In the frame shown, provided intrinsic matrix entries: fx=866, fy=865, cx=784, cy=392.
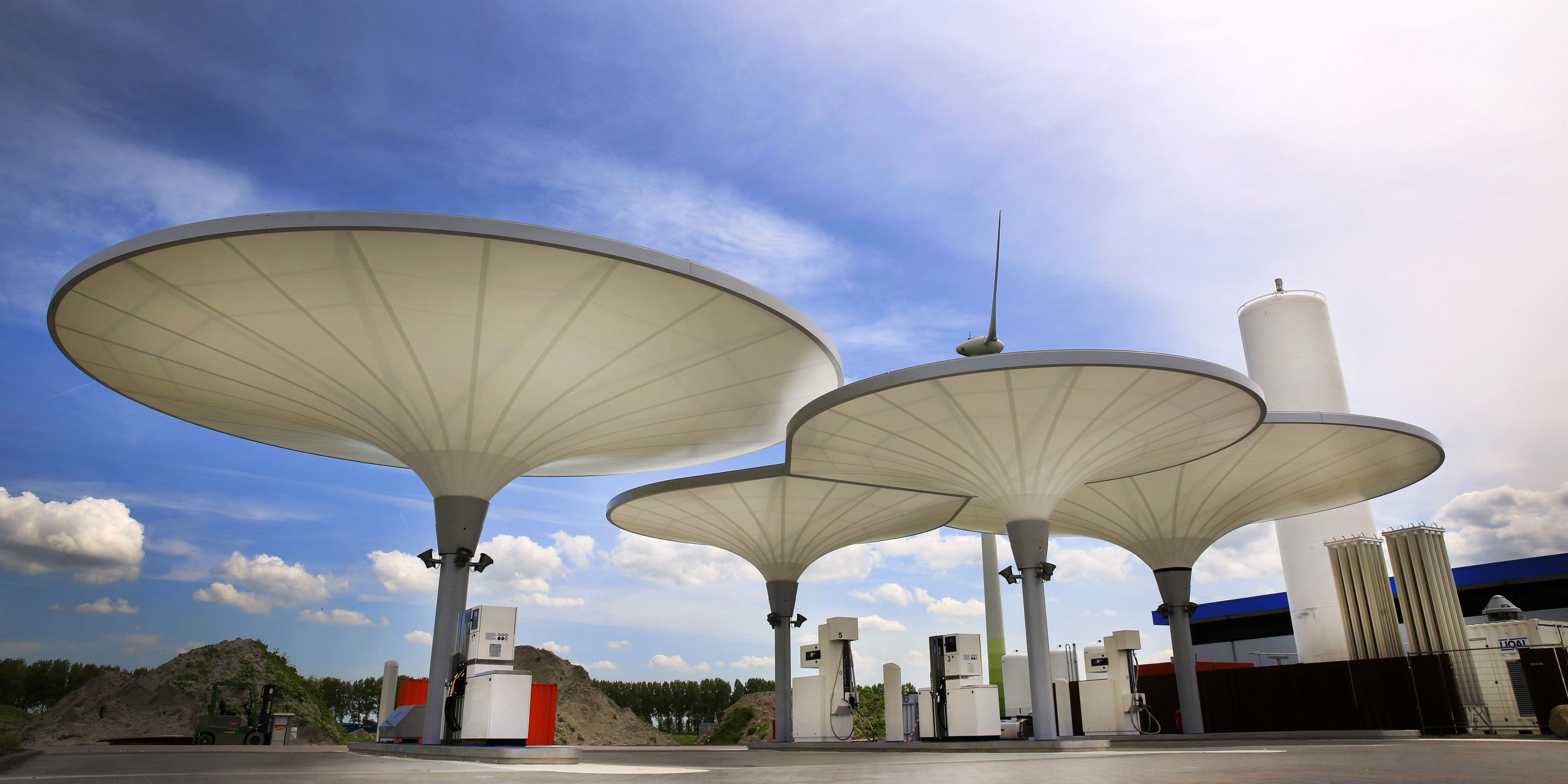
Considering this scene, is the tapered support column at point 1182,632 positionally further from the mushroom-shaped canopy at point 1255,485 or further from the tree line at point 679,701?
the tree line at point 679,701

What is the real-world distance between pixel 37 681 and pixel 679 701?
121ft

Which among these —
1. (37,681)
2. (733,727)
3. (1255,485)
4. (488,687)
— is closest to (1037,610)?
(1255,485)

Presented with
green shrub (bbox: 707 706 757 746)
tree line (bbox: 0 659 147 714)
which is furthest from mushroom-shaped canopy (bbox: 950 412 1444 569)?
tree line (bbox: 0 659 147 714)

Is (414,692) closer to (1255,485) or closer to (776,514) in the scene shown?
(776,514)

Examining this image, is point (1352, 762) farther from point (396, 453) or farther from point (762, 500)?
point (762, 500)

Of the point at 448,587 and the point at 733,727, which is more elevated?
the point at 448,587

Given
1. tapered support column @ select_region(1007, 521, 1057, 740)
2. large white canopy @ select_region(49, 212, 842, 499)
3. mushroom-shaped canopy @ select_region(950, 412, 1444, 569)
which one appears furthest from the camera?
mushroom-shaped canopy @ select_region(950, 412, 1444, 569)

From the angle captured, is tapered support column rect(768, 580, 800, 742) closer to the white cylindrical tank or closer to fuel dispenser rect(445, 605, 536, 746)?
fuel dispenser rect(445, 605, 536, 746)

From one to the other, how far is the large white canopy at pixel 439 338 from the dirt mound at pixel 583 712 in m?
21.7

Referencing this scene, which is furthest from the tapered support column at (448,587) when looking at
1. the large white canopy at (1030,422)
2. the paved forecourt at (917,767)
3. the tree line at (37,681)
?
the tree line at (37,681)

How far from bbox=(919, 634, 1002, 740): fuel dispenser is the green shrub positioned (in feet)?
56.5

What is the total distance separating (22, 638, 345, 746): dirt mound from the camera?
32531 millimetres

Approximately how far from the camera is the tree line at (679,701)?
2440 inches

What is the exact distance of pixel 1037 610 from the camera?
1959cm
